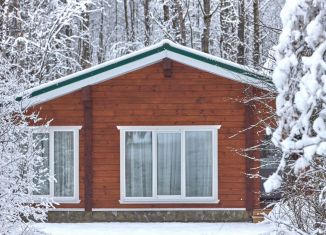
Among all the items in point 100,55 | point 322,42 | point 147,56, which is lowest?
point 322,42

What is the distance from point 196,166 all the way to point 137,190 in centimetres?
137

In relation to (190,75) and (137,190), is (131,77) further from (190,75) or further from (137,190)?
(137,190)

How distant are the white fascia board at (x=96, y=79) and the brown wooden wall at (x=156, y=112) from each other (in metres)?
0.15

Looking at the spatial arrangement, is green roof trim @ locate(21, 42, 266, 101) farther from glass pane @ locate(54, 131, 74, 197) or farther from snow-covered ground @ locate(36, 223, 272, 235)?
snow-covered ground @ locate(36, 223, 272, 235)

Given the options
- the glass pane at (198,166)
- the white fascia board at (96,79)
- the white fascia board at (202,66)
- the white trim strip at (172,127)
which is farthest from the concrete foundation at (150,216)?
the white fascia board at (202,66)

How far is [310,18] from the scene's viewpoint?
219 inches

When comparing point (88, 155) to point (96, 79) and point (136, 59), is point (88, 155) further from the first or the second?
point (136, 59)

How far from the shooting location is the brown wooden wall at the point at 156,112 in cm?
1555

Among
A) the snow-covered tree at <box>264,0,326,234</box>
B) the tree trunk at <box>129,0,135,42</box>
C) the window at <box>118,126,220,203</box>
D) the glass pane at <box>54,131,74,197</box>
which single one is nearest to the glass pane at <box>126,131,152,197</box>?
the window at <box>118,126,220,203</box>

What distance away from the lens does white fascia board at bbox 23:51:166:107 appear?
15.4 meters

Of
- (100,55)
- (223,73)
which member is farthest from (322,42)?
(100,55)

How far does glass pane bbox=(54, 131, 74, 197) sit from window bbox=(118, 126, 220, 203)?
3.72 ft

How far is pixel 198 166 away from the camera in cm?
1566

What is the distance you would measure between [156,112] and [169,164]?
1150 mm
